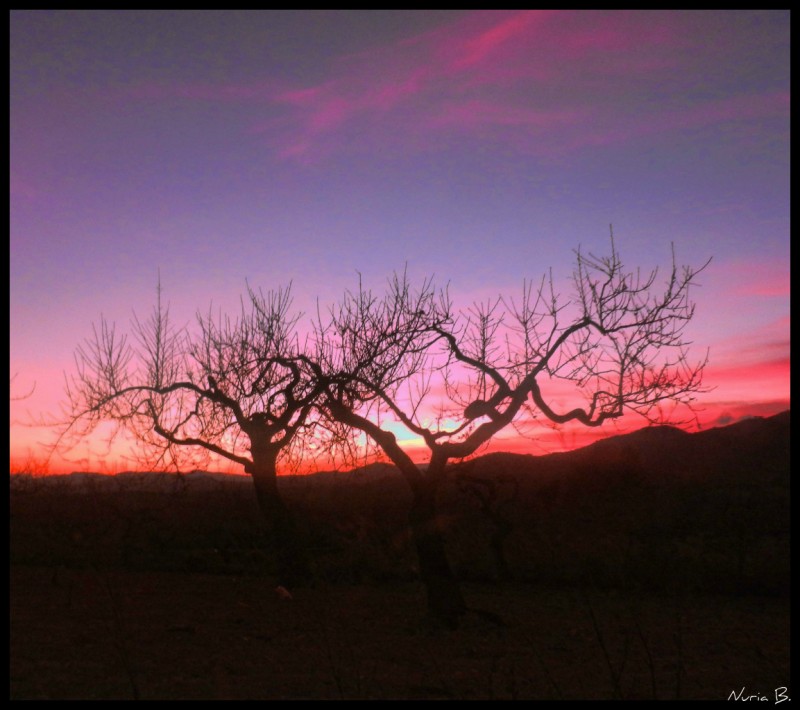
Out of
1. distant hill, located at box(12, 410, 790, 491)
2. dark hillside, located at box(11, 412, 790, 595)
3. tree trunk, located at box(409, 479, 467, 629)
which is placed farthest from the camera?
distant hill, located at box(12, 410, 790, 491)

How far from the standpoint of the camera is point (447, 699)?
783 cm

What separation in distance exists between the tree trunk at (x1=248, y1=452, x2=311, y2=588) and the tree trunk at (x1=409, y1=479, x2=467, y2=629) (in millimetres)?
4872

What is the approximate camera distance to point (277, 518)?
15.8 m

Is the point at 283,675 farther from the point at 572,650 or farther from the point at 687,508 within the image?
the point at 687,508

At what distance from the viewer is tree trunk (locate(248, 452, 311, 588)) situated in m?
15.3

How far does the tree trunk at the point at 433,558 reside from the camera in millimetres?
11273

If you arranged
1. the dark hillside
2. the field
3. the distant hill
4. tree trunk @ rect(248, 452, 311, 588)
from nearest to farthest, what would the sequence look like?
the field
tree trunk @ rect(248, 452, 311, 588)
the dark hillside
the distant hill

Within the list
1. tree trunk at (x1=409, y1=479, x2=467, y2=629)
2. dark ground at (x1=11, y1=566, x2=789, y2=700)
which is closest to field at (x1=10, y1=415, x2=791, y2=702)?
dark ground at (x1=11, y1=566, x2=789, y2=700)
